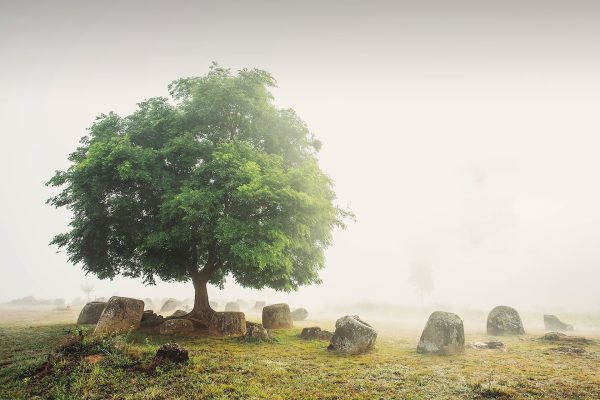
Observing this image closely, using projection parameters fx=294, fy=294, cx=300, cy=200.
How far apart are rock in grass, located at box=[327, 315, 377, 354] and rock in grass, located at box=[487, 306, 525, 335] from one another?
1425 centimetres

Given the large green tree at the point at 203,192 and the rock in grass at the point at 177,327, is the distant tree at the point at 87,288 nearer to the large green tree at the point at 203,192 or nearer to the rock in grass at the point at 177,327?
the large green tree at the point at 203,192

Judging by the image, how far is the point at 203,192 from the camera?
17.2 meters

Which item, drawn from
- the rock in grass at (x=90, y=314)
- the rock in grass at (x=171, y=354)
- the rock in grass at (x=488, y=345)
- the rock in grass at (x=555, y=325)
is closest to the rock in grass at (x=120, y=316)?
the rock in grass at (x=171, y=354)

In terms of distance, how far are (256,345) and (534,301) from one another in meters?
126

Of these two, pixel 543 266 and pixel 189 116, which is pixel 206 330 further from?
pixel 543 266


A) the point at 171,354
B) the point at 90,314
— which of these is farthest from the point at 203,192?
the point at 90,314

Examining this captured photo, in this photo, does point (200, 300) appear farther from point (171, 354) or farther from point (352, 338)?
point (352, 338)

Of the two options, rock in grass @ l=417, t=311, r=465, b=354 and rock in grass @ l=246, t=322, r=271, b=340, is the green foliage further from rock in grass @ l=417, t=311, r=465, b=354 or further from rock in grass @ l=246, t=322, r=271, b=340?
rock in grass @ l=417, t=311, r=465, b=354

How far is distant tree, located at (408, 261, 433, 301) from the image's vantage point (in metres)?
74.9

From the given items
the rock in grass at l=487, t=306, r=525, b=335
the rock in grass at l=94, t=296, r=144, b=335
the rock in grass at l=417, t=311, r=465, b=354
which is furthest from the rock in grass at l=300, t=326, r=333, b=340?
the rock in grass at l=487, t=306, r=525, b=335

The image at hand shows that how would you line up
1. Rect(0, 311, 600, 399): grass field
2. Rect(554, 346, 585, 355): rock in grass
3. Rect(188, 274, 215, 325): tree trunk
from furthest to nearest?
Rect(188, 274, 215, 325): tree trunk, Rect(554, 346, 585, 355): rock in grass, Rect(0, 311, 600, 399): grass field

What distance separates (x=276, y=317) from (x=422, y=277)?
62178 mm

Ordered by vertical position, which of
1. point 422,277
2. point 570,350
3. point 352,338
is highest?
point 422,277

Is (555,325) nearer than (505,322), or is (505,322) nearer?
(505,322)
